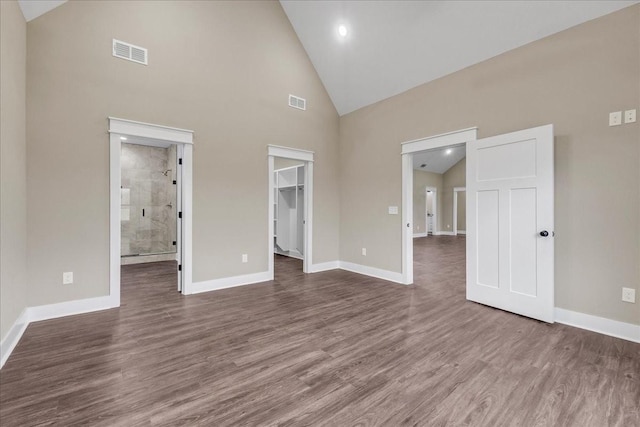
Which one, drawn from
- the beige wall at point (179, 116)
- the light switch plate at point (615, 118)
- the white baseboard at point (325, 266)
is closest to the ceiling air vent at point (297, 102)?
the beige wall at point (179, 116)

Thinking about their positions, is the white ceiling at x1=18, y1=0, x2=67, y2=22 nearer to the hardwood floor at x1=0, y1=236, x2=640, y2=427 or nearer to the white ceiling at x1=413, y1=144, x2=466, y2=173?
the hardwood floor at x1=0, y1=236, x2=640, y2=427

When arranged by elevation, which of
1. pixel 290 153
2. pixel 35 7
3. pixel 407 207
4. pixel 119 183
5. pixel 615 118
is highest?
pixel 35 7

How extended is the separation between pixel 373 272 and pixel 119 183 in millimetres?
3863

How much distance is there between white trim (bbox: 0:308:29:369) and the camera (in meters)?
2.15

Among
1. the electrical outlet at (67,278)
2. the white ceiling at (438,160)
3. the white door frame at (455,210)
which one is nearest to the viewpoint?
the electrical outlet at (67,278)

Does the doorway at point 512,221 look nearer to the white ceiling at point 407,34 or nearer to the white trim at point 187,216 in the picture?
the white ceiling at point 407,34

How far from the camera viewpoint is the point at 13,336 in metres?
2.41

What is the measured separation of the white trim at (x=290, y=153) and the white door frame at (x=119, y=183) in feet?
4.05

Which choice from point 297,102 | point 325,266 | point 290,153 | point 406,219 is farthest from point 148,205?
point 406,219

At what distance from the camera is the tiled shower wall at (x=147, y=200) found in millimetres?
6340

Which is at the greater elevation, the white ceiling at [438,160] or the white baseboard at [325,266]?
the white ceiling at [438,160]

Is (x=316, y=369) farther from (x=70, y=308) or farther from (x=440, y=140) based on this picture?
(x=440, y=140)

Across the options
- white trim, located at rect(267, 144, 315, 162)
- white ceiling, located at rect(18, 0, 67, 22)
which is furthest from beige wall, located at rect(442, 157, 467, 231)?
white ceiling, located at rect(18, 0, 67, 22)

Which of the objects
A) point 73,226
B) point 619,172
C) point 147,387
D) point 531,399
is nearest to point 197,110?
point 73,226
